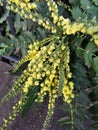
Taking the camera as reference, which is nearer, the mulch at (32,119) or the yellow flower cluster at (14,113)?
the yellow flower cluster at (14,113)

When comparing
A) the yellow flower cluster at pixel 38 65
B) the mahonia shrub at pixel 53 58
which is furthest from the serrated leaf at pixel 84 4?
the yellow flower cluster at pixel 38 65

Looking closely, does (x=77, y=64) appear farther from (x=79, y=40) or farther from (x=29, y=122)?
(x=29, y=122)

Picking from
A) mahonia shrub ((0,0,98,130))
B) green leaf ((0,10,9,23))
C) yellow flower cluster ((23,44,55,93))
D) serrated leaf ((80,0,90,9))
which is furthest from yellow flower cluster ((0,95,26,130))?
green leaf ((0,10,9,23))

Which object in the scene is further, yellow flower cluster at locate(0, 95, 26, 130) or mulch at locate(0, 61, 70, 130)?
mulch at locate(0, 61, 70, 130)

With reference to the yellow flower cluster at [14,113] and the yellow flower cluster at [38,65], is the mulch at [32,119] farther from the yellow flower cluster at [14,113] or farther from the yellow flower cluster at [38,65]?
the yellow flower cluster at [38,65]

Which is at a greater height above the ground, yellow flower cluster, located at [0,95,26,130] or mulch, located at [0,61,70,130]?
mulch, located at [0,61,70,130]

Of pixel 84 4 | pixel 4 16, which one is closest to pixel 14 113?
pixel 84 4

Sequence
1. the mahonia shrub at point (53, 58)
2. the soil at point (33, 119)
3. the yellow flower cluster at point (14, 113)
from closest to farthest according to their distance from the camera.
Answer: the mahonia shrub at point (53, 58) < the yellow flower cluster at point (14, 113) < the soil at point (33, 119)

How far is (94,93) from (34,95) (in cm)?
28

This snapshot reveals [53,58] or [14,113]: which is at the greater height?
[53,58]

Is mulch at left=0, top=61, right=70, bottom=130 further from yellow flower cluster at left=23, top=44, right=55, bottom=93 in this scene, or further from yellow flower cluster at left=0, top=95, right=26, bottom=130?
yellow flower cluster at left=23, top=44, right=55, bottom=93

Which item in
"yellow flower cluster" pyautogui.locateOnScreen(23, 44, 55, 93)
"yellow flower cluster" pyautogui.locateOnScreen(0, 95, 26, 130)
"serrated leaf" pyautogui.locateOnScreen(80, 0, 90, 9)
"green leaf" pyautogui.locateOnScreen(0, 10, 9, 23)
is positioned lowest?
"yellow flower cluster" pyautogui.locateOnScreen(0, 95, 26, 130)

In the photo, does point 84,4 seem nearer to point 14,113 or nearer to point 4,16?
point 14,113

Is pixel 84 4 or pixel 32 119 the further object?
pixel 32 119
